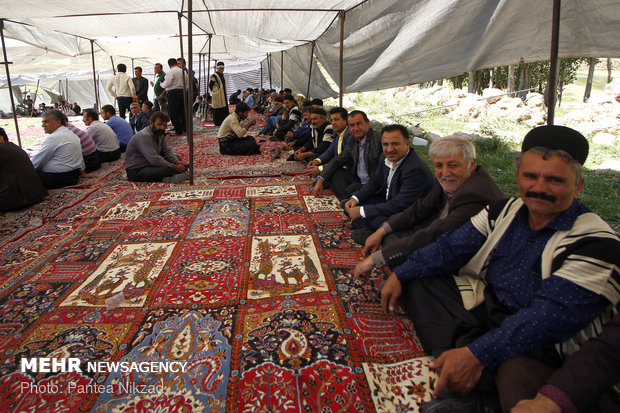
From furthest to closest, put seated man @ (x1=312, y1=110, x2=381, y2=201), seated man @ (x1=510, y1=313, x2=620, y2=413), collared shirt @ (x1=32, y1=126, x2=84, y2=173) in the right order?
collared shirt @ (x1=32, y1=126, x2=84, y2=173)
seated man @ (x1=312, y1=110, x2=381, y2=201)
seated man @ (x1=510, y1=313, x2=620, y2=413)

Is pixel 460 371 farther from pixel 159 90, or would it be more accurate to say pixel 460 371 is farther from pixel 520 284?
pixel 159 90

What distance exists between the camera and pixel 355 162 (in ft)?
13.3

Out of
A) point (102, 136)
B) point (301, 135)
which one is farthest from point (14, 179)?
point (301, 135)

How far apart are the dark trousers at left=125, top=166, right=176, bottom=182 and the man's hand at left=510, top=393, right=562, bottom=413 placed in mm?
4942

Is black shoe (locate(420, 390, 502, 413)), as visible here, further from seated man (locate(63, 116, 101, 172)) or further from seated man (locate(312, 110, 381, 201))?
seated man (locate(63, 116, 101, 172))

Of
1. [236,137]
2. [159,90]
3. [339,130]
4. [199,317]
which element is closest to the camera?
[199,317]

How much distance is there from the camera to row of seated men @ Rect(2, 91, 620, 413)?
1231 millimetres

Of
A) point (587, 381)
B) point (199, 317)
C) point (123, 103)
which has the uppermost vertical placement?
point (123, 103)

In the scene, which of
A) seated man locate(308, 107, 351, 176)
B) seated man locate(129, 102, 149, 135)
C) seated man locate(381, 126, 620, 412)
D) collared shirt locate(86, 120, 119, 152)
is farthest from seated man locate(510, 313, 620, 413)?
seated man locate(129, 102, 149, 135)

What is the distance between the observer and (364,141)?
3918mm

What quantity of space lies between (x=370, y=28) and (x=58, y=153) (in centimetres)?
457

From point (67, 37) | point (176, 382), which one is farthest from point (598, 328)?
point (67, 37)

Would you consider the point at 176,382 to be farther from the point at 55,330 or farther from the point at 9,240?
the point at 9,240

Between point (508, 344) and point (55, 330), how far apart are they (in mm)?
2329
